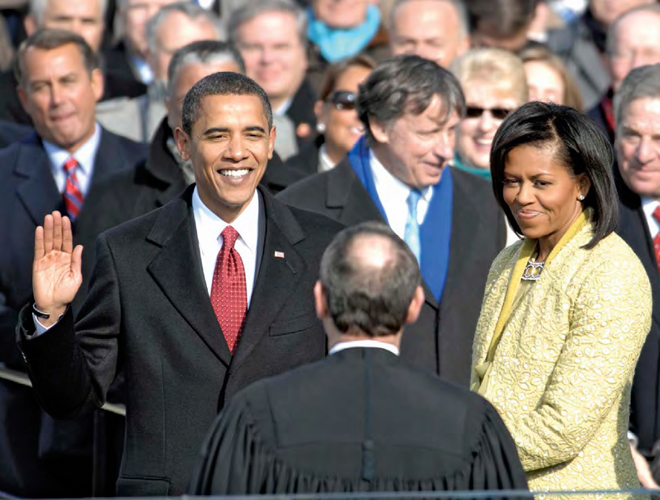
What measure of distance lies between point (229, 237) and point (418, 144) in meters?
1.67

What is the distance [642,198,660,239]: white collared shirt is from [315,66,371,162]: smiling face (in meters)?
1.78

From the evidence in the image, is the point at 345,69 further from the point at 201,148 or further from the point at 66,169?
the point at 201,148

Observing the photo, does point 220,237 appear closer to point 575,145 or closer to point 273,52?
point 575,145

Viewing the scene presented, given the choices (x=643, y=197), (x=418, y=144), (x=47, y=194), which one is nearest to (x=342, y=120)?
(x=418, y=144)

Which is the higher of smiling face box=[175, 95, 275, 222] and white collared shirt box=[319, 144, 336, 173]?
white collared shirt box=[319, 144, 336, 173]

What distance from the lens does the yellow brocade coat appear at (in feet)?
16.6

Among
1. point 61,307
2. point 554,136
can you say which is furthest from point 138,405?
point 554,136

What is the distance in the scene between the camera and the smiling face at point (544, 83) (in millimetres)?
8867

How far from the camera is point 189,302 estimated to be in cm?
573

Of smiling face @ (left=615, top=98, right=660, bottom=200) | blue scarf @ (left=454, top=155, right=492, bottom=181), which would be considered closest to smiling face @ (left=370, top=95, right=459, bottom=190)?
blue scarf @ (left=454, top=155, right=492, bottom=181)

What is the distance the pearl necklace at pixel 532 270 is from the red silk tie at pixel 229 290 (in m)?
1.05

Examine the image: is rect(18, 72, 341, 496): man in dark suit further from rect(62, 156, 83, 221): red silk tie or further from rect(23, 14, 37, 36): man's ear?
rect(23, 14, 37, 36): man's ear

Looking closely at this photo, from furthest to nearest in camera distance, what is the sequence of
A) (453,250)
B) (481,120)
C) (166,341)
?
(481,120) < (453,250) < (166,341)

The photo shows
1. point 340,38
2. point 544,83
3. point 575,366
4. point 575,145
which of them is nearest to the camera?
point 575,366
